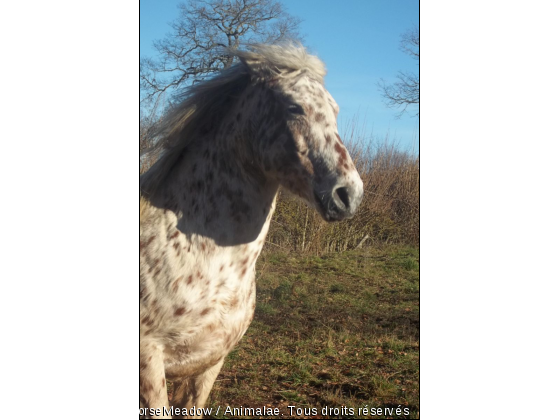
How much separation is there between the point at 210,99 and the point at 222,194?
505mm

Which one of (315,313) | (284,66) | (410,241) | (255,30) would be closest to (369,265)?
(410,241)

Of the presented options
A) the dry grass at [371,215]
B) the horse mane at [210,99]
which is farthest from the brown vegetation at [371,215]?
the horse mane at [210,99]

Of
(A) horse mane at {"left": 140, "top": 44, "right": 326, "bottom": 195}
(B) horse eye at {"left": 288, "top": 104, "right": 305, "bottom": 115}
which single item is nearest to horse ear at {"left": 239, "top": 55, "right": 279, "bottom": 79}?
(A) horse mane at {"left": 140, "top": 44, "right": 326, "bottom": 195}

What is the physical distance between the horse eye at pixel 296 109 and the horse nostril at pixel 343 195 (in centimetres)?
38

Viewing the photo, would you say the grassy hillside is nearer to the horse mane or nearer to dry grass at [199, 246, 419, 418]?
dry grass at [199, 246, 419, 418]

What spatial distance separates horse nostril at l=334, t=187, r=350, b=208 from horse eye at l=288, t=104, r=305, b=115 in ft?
1.25

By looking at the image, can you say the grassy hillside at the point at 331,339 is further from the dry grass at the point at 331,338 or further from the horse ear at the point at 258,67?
the horse ear at the point at 258,67

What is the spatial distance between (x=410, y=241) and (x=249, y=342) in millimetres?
2311

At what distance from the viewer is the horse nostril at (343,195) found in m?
1.86

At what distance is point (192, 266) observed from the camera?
206 centimetres

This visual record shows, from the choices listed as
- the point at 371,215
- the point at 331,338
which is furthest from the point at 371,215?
the point at 331,338

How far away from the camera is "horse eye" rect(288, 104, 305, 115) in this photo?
2007 millimetres
